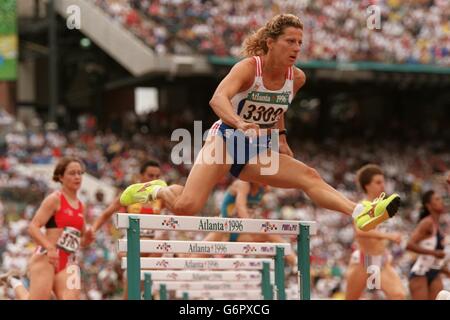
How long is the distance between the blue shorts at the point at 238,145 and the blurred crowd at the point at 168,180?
713 centimetres

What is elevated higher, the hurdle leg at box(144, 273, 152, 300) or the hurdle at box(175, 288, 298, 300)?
the hurdle leg at box(144, 273, 152, 300)

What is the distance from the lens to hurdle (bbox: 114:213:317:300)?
8.16 metres

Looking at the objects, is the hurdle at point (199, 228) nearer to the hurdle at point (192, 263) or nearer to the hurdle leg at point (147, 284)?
the hurdle at point (192, 263)

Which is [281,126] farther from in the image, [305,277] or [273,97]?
[305,277]

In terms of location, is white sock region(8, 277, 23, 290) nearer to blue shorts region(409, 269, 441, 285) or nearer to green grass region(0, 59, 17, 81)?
blue shorts region(409, 269, 441, 285)

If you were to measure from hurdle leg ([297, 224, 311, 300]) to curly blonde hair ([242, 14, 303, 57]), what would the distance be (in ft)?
5.14

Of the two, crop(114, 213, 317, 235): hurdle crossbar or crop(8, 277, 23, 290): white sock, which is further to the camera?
crop(8, 277, 23, 290): white sock

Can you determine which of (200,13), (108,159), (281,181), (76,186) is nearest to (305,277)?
(281,181)

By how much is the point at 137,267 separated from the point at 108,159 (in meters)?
19.5

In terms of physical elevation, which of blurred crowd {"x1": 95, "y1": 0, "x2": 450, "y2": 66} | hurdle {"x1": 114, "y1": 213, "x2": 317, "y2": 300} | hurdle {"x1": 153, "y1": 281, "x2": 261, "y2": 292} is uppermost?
blurred crowd {"x1": 95, "y1": 0, "x2": 450, "y2": 66}

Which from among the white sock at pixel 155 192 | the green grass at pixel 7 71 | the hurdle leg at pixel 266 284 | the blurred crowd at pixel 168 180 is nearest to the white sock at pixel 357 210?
the white sock at pixel 155 192

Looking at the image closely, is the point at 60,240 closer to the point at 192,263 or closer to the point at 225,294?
the point at 192,263

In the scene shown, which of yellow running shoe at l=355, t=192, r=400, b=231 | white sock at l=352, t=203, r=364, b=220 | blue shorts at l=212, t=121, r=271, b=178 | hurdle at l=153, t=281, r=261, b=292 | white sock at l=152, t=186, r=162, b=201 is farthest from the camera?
hurdle at l=153, t=281, r=261, b=292

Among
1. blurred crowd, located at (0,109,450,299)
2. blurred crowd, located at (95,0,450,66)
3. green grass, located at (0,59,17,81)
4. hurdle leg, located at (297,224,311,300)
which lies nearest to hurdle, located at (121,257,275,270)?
hurdle leg, located at (297,224,311,300)
